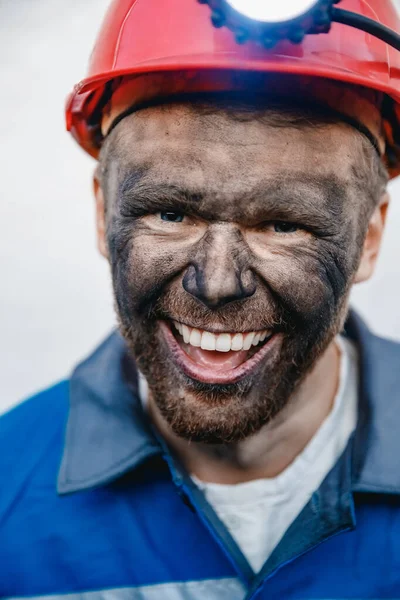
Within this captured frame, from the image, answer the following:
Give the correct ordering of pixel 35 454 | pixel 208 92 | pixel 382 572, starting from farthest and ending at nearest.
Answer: pixel 35 454 < pixel 382 572 < pixel 208 92

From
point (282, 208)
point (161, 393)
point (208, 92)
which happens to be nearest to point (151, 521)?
point (161, 393)

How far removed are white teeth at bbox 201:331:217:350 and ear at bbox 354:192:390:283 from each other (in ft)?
1.55

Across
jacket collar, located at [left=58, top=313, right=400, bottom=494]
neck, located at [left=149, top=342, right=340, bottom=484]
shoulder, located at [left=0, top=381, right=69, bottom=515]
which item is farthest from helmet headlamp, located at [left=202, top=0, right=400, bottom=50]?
shoulder, located at [left=0, top=381, right=69, bottom=515]

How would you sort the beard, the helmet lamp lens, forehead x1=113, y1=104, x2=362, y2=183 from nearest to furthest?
the helmet lamp lens → forehead x1=113, y1=104, x2=362, y2=183 → the beard

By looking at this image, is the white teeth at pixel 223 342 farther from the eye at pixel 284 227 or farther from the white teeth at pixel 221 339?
the eye at pixel 284 227

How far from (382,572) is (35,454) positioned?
1039mm

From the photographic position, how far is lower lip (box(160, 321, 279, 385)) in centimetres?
183

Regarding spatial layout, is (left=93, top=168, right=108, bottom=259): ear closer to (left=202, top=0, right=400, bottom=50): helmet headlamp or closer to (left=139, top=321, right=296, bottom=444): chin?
(left=139, top=321, right=296, bottom=444): chin

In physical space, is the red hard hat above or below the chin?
above

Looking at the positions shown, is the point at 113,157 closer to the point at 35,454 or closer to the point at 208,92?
the point at 208,92

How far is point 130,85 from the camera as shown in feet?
5.95

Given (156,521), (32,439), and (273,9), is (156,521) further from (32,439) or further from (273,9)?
(273,9)

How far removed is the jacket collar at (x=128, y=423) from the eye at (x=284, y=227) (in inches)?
24.6

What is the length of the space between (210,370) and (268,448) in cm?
40
